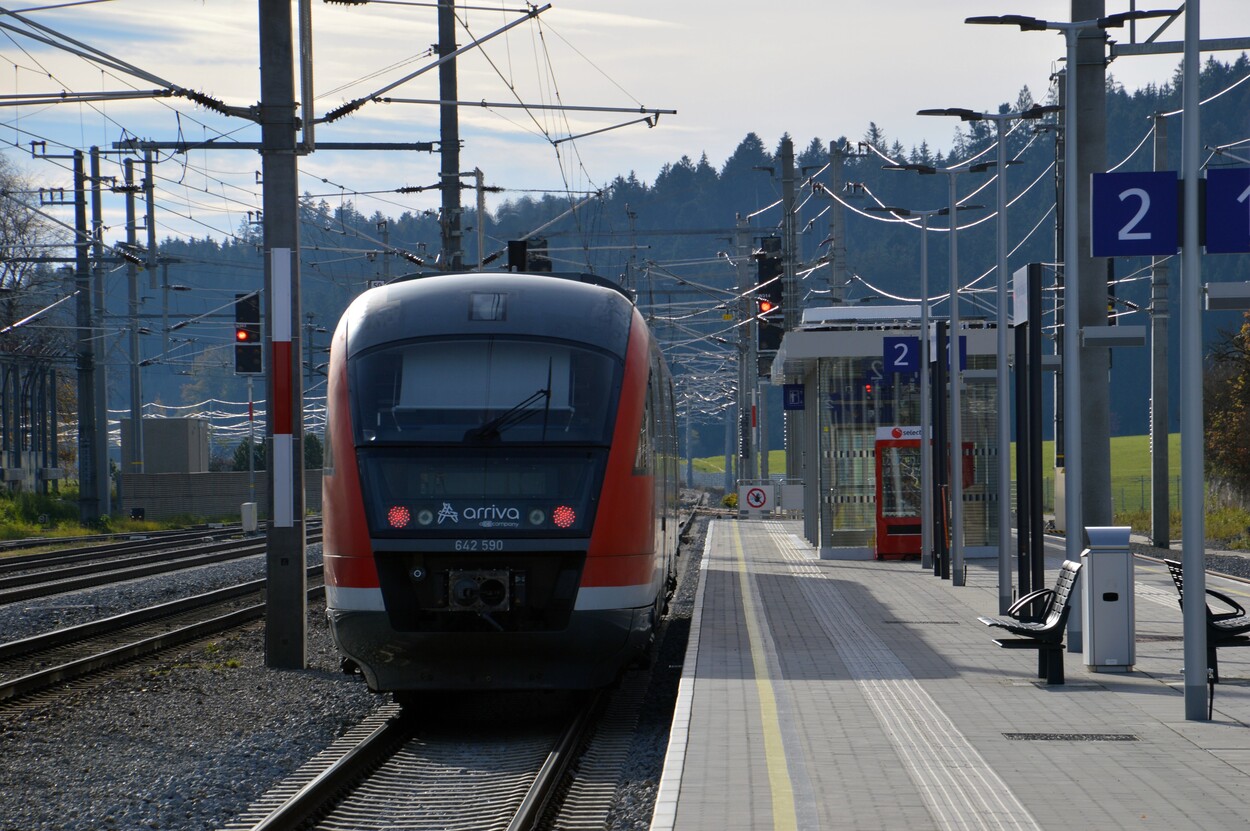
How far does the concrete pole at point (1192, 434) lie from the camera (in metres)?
9.52

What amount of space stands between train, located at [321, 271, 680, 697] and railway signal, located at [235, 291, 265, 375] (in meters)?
23.2

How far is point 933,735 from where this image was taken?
914cm

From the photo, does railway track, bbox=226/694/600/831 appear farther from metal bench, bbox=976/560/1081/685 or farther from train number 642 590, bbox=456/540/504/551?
metal bench, bbox=976/560/1081/685

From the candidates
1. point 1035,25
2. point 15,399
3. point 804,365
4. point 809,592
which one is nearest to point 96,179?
point 15,399

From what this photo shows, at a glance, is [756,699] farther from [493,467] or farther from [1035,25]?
Result: [1035,25]

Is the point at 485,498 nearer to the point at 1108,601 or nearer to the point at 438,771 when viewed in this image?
the point at 438,771

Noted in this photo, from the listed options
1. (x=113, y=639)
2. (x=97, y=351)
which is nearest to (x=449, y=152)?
(x=113, y=639)

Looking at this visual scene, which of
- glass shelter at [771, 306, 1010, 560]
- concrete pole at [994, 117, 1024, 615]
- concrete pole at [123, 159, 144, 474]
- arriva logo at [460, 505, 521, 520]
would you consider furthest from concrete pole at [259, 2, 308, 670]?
concrete pole at [123, 159, 144, 474]

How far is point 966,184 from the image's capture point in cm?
15212

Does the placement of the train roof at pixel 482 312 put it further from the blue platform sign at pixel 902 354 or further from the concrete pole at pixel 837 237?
the concrete pole at pixel 837 237

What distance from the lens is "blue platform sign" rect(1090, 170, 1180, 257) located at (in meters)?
10.0

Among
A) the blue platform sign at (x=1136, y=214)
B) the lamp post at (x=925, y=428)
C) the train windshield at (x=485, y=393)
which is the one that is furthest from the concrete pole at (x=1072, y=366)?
the lamp post at (x=925, y=428)

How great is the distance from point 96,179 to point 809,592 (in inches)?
1184

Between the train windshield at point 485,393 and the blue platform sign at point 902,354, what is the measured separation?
42.2 feet
